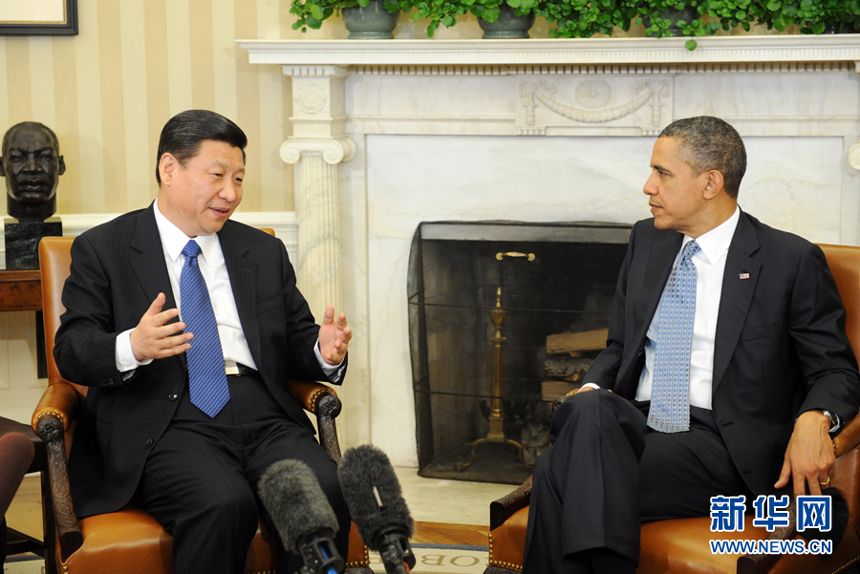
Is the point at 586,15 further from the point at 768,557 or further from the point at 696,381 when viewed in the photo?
the point at 768,557

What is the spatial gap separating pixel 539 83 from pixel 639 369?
1532 mm

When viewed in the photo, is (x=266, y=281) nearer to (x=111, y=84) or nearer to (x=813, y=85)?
(x=111, y=84)

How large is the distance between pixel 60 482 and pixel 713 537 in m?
1.48

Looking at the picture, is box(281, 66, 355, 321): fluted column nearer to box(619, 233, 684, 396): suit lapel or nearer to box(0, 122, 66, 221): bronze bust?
box(0, 122, 66, 221): bronze bust

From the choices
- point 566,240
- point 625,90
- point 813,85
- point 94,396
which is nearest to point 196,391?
point 94,396

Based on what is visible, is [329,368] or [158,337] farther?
[329,368]

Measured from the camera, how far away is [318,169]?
3512mm

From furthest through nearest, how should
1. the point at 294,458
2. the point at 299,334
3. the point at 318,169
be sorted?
the point at 318,169, the point at 299,334, the point at 294,458

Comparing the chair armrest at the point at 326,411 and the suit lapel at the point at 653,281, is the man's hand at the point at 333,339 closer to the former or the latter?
the chair armrest at the point at 326,411

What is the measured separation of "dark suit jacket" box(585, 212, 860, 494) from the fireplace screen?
1.25 meters

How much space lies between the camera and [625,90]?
340 centimetres

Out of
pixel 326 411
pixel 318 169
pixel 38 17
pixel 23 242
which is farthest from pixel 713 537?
pixel 38 17

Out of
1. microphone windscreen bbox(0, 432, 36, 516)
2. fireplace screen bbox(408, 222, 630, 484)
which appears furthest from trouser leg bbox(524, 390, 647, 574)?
fireplace screen bbox(408, 222, 630, 484)

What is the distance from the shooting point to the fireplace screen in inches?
139
